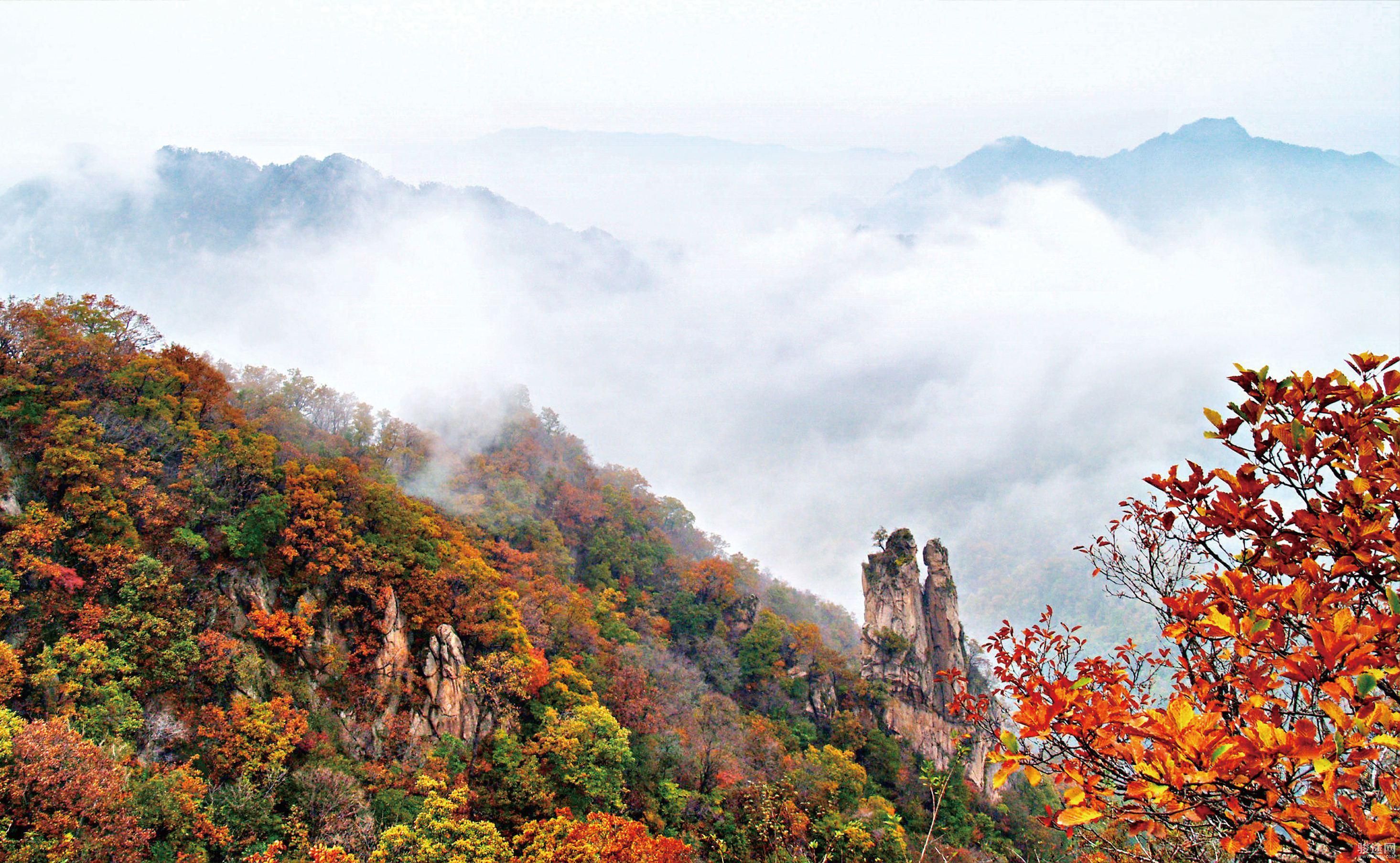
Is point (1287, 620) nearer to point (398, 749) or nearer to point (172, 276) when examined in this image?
point (398, 749)

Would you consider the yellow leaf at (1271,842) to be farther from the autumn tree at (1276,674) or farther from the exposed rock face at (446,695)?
the exposed rock face at (446,695)

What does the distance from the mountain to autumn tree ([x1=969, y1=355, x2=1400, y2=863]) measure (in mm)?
183010

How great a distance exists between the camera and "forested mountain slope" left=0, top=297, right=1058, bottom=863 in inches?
592

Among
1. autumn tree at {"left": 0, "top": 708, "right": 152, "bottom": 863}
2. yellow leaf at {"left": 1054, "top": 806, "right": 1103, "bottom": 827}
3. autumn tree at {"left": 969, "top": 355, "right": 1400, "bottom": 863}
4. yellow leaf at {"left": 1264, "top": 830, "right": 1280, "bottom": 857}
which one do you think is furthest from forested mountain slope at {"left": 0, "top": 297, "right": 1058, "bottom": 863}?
yellow leaf at {"left": 1264, "top": 830, "right": 1280, "bottom": 857}

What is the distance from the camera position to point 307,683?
2020 cm

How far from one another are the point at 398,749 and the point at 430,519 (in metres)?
9.16

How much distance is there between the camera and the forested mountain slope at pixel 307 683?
15.0 metres

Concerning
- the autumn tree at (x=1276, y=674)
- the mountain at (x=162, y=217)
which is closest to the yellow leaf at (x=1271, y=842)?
the autumn tree at (x=1276, y=674)

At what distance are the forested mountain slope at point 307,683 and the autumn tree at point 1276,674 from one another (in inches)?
641

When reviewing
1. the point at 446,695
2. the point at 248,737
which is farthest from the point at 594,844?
the point at 248,737

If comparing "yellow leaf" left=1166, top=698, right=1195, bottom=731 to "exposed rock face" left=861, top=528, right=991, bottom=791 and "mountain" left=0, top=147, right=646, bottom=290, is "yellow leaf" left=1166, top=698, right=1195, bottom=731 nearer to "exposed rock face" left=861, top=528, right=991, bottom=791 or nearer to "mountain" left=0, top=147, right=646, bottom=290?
"exposed rock face" left=861, top=528, right=991, bottom=791

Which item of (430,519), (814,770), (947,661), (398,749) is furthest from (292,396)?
(947,661)

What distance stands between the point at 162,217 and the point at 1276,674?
195385mm

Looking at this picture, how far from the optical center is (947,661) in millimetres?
41531
